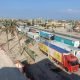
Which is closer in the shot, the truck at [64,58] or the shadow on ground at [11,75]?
the shadow on ground at [11,75]

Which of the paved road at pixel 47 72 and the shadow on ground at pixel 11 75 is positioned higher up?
the shadow on ground at pixel 11 75

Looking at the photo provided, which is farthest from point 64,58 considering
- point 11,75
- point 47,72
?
point 11,75

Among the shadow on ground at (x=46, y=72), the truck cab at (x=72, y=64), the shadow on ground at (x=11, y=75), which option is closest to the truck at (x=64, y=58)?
the truck cab at (x=72, y=64)

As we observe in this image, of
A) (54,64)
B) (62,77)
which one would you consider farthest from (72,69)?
(54,64)

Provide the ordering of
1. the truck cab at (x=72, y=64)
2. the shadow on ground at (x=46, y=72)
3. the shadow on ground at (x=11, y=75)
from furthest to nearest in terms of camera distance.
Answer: the truck cab at (x=72, y=64) < the shadow on ground at (x=46, y=72) < the shadow on ground at (x=11, y=75)

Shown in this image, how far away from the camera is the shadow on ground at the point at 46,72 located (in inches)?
1196

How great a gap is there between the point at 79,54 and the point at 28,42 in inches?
1009

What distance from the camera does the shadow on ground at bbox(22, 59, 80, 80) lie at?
30.4 meters

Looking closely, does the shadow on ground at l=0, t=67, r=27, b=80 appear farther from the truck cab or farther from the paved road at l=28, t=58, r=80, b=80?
the truck cab

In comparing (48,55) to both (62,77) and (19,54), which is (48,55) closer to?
(19,54)

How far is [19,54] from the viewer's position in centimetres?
4719

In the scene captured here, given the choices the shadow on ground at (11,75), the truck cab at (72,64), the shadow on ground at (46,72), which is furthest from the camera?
the truck cab at (72,64)

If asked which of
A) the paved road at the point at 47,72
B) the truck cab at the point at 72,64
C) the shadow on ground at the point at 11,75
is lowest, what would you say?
the paved road at the point at 47,72

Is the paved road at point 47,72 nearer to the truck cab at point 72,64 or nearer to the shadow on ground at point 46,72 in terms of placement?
the shadow on ground at point 46,72
